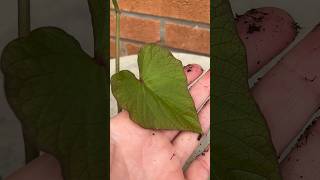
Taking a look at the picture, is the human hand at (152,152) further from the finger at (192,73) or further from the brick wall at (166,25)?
the brick wall at (166,25)

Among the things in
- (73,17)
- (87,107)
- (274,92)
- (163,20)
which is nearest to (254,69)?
(274,92)

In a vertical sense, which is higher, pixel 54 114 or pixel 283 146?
pixel 54 114

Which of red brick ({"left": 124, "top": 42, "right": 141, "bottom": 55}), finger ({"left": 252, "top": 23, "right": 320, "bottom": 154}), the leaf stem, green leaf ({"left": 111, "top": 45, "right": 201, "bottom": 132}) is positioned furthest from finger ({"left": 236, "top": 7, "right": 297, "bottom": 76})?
red brick ({"left": 124, "top": 42, "right": 141, "bottom": 55})

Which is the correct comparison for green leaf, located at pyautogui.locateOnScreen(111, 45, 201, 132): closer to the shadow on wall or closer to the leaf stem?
the leaf stem

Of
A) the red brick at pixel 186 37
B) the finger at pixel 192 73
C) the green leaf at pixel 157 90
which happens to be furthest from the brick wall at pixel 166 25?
the green leaf at pixel 157 90

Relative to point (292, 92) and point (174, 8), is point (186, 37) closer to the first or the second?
point (174, 8)

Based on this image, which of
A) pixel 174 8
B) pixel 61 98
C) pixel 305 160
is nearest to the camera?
pixel 61 98

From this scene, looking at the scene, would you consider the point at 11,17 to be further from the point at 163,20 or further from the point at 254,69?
the point at 254,69

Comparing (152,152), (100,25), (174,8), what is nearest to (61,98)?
(100,25)
